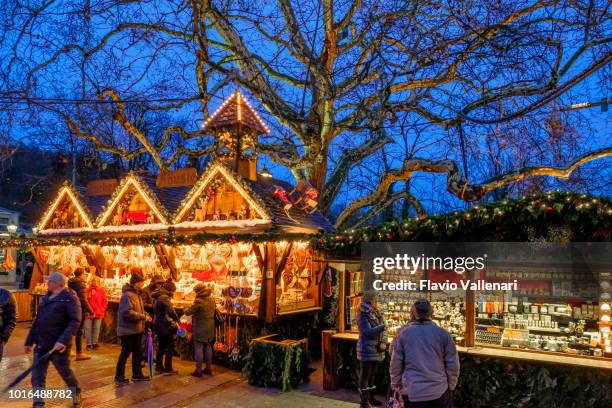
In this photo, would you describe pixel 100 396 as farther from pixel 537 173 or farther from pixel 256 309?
pixel 537 173

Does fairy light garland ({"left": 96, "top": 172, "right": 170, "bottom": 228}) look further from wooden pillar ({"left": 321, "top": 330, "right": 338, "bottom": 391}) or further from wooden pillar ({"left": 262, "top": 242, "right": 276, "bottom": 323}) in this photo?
wooden pillar ({"left": 321, "top": 330, "right": 338, "bottom": 391})

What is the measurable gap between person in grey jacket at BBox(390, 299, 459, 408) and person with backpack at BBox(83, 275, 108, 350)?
8.36m

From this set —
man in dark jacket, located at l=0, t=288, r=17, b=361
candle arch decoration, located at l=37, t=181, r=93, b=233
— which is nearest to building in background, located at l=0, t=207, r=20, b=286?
candle arch decoration, located at l=37, t=181, r=93, b=233

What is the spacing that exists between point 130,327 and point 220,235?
8.25 feet

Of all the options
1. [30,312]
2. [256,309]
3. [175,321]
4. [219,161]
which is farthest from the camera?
[30,312]

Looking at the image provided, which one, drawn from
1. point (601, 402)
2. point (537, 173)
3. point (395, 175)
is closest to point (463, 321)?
point (601, 402)

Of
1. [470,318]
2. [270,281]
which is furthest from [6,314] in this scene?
[470,318]

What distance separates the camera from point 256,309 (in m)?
9.62

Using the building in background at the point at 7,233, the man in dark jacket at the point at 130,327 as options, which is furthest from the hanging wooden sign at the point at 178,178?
the building in background at the point at 7,233

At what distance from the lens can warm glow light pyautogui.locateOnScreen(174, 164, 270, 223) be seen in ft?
32.8

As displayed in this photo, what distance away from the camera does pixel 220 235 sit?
9602 millimetres

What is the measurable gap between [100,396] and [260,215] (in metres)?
4.44

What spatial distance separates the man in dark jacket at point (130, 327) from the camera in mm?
7961

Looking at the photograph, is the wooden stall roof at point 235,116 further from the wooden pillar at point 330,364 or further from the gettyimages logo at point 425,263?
the wooden pillar at point 330,364
